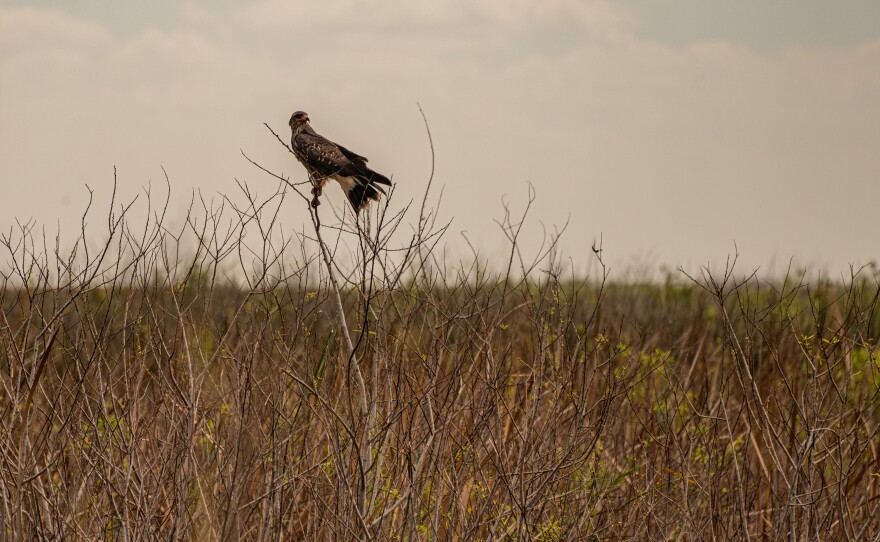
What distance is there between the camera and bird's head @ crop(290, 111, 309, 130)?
9.04m

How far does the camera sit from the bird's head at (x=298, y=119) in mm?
9039

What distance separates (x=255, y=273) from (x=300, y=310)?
2.02ft

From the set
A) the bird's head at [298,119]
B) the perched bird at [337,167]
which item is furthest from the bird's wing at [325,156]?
the bird's head at [298,119]

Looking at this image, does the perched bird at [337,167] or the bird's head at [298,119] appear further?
the bird's head at [298,119]

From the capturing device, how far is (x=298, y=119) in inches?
359

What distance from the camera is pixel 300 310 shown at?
439 centimetres

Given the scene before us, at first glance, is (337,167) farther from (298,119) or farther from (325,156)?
(298,119)

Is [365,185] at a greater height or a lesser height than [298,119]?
lesser

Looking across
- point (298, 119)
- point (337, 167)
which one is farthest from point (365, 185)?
point (298, 119)

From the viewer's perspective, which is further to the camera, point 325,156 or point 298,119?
point 298,119

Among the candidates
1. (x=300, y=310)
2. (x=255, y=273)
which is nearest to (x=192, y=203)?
(x=255, y=273)

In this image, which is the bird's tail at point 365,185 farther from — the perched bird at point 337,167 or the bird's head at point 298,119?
the bird's head at point 298,119

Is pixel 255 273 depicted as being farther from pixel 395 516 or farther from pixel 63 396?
pixel 395 516

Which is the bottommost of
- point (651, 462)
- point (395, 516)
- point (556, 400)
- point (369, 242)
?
point (395, 516)
